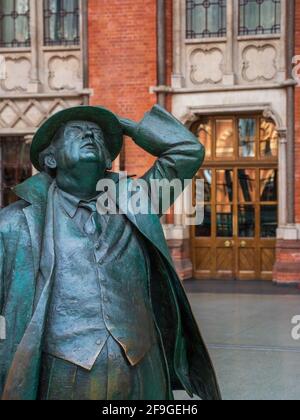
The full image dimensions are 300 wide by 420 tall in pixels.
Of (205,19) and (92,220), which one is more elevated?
(205,19)

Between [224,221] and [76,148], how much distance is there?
41.3 ft

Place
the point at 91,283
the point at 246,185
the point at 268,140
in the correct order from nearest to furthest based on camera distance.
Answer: the point at 91,283
the point at 268,140
the point at 246,185

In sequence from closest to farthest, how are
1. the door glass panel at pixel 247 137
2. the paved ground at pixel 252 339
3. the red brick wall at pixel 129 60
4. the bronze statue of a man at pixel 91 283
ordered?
1. the bronze statue of a man at pixel 91 283
2. the paved ground at pixel 252 339
3. the red brick wall at pixel 129 60
4. the door glass panel at pixel 247 137

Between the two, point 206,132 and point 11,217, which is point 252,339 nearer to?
point 11,217

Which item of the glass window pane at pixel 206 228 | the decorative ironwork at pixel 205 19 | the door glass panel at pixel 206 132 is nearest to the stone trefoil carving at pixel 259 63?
the decorative ironwork at pixel 205 19

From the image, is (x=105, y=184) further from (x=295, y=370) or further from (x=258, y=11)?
(x=258, y=11)

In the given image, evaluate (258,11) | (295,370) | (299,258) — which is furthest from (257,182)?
(295,370)

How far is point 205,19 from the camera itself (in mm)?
14766

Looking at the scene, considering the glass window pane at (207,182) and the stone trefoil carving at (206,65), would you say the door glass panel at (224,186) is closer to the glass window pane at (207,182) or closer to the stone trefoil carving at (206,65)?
the glass window pane at (207,182)

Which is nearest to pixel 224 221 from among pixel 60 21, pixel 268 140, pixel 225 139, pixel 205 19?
pixel 225 139

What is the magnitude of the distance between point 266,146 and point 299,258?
267cm

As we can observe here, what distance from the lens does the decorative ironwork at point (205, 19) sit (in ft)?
48.2

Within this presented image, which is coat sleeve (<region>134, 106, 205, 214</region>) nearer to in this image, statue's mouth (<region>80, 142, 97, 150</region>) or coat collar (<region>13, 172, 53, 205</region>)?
statue's mouth (<region>80, 142, 97, 150</region>)

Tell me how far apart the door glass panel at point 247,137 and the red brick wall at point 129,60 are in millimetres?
2086
